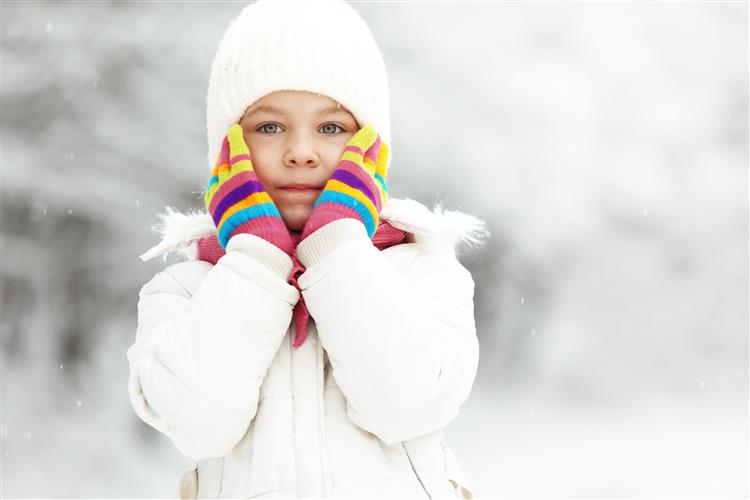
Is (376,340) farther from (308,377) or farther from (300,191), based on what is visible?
(300,191)

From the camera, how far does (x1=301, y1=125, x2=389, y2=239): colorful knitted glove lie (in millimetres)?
1303

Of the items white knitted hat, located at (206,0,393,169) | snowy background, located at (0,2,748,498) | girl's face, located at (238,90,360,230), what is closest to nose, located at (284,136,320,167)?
girl's face, located at (238,90,360,230)

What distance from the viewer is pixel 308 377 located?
49.5 inches

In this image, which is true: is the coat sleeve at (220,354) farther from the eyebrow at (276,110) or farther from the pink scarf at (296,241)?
the eyebrow at (276,110)

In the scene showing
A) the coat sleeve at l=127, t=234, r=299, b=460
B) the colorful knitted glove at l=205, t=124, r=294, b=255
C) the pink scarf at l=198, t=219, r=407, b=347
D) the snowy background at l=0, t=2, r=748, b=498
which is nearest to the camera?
the coat sleeve at l=127, t=234, r=299, b=460

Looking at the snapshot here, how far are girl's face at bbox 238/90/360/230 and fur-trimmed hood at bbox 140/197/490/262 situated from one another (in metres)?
0.15

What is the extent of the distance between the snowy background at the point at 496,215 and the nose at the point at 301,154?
4.98 feet

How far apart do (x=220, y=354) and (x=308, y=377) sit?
0.15 m

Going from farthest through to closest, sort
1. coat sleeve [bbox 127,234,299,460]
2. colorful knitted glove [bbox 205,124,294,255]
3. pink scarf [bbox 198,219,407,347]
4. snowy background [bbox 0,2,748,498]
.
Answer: snowy background [bbox 0,2,748,498] → pink scarf [bbox 198,219,407,347] → colorful knitted glove [bbox 205,124,294,255] → coat sleeve [bbox 127,234,299,460]

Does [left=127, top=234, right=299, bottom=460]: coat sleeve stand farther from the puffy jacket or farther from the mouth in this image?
the mouth

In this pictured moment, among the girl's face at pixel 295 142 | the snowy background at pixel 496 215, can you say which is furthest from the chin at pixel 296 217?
the snowy background at pixel 496 215

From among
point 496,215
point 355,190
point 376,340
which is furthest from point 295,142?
point 496,215

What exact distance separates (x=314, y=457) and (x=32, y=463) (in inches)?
73.8

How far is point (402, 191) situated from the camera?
3055mm
